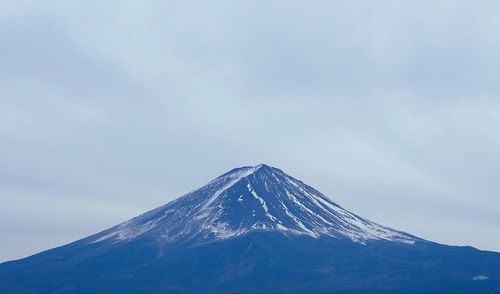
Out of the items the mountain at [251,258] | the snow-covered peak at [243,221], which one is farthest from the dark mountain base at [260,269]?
the snow-covered peak at [243,221]

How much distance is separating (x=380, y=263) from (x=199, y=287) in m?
37.0

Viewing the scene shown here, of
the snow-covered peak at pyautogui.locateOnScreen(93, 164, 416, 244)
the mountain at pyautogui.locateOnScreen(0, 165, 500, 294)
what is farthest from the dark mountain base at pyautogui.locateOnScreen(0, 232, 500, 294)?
the snow-covered peak at pyautogui.locateOnScreen(93, 164, 416, 244)

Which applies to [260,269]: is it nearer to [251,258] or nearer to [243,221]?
→ [251,258]

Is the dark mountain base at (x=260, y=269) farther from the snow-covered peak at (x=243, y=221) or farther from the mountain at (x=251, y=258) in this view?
the snow-covered peak at (x=243, y=221)

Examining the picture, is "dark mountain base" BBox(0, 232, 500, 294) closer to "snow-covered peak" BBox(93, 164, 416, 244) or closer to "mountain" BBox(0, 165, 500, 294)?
"mountain" BBox(0, 165, 500, 294)

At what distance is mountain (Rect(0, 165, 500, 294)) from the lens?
6373 inches

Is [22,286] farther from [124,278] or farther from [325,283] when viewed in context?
[325,283]

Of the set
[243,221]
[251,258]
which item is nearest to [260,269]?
[251,258]

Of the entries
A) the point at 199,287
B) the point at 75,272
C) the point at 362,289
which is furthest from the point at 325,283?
the point at 75,272

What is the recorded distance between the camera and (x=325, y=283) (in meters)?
161

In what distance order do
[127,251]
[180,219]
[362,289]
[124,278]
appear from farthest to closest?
[180,219]
[127,251]
[124,278]
[362,289]

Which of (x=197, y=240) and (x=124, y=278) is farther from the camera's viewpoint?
(x=197, y=240)

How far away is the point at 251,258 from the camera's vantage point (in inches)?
6732

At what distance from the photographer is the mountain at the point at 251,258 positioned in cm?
16188
